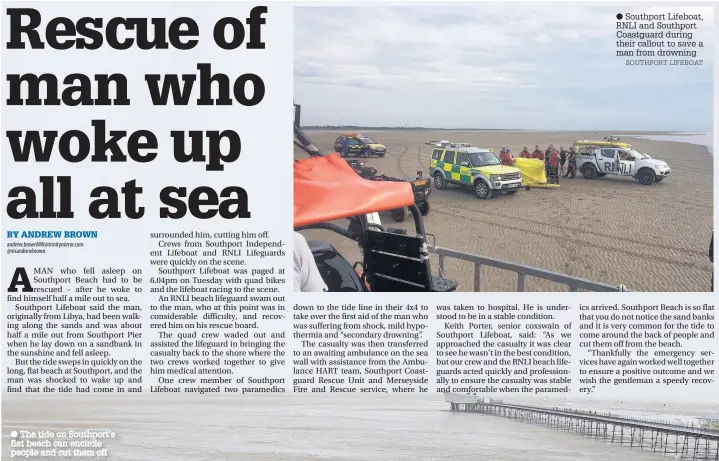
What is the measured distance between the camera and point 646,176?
4566 millimetres

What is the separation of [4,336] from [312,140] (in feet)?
5.98

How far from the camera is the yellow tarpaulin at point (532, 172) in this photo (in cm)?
452

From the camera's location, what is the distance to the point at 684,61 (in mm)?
3572

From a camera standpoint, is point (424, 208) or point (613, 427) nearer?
point (613, 427)

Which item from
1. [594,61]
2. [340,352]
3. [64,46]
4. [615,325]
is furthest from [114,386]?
[594,61]

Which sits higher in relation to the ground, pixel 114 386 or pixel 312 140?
pixel 312 140

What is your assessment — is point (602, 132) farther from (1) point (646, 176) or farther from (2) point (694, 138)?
(1) point (646, 176)

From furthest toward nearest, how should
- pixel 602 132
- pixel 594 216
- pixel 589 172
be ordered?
pixel 589 172, pixel 594 216, pixel 602 132

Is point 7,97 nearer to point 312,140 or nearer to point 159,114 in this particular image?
point 159,114

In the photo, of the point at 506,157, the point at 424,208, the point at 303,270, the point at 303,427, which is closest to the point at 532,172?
the point at 506,157

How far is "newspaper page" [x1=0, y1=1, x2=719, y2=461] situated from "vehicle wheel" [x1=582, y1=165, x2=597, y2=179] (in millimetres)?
643

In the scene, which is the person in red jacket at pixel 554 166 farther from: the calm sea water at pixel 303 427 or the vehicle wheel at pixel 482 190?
the calm sea water at pixel 303 427

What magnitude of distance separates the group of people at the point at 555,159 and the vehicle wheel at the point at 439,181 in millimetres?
425

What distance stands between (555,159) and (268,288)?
1954 mm
